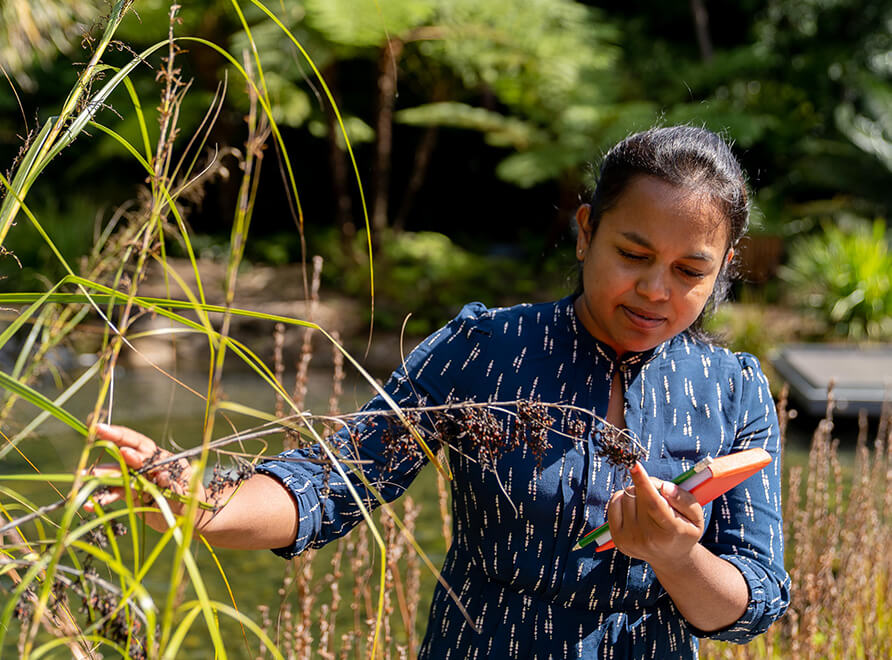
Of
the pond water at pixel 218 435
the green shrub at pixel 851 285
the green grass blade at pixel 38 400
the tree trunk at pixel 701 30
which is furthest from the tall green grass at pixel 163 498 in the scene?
the tree trunk at pixel 701 30

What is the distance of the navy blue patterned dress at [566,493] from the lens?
1.38 metres

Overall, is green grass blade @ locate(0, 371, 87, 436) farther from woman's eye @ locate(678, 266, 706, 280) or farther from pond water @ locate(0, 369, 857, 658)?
woman's eye @ locate(678, 266, 706, 280)

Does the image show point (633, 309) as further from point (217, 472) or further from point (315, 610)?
point (315, 610)

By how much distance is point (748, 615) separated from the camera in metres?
1.32

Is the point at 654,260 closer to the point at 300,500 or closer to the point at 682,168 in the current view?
the point at 682,168

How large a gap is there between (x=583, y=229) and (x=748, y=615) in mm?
659

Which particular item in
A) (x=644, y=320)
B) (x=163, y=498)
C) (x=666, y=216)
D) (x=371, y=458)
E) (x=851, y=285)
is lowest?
(x=163, y=498)

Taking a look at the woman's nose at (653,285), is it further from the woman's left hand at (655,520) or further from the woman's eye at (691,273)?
the woman's left hand at (655,520)

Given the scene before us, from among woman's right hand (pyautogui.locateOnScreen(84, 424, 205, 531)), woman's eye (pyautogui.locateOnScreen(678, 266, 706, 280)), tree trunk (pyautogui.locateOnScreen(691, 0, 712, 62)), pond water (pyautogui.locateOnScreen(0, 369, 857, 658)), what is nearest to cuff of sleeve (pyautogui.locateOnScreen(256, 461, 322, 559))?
pond water (pyautogui.locateOnScreen(0, 369, 857, 658))

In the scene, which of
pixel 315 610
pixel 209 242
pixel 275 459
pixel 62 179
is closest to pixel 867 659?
pixel 275 459

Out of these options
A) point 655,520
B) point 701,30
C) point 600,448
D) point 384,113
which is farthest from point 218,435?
point 701,30

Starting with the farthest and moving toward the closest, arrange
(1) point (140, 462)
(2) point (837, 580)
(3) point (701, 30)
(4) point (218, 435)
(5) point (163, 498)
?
1. (3) point (701, 30)
2. (4) point (218, 435)
3. (2) point (837, 580)
4. (1) point (140, 462)
5. (5) point (163, 498)

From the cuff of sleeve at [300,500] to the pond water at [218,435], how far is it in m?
0.15

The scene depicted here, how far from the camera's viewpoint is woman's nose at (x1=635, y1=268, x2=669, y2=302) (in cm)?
132
